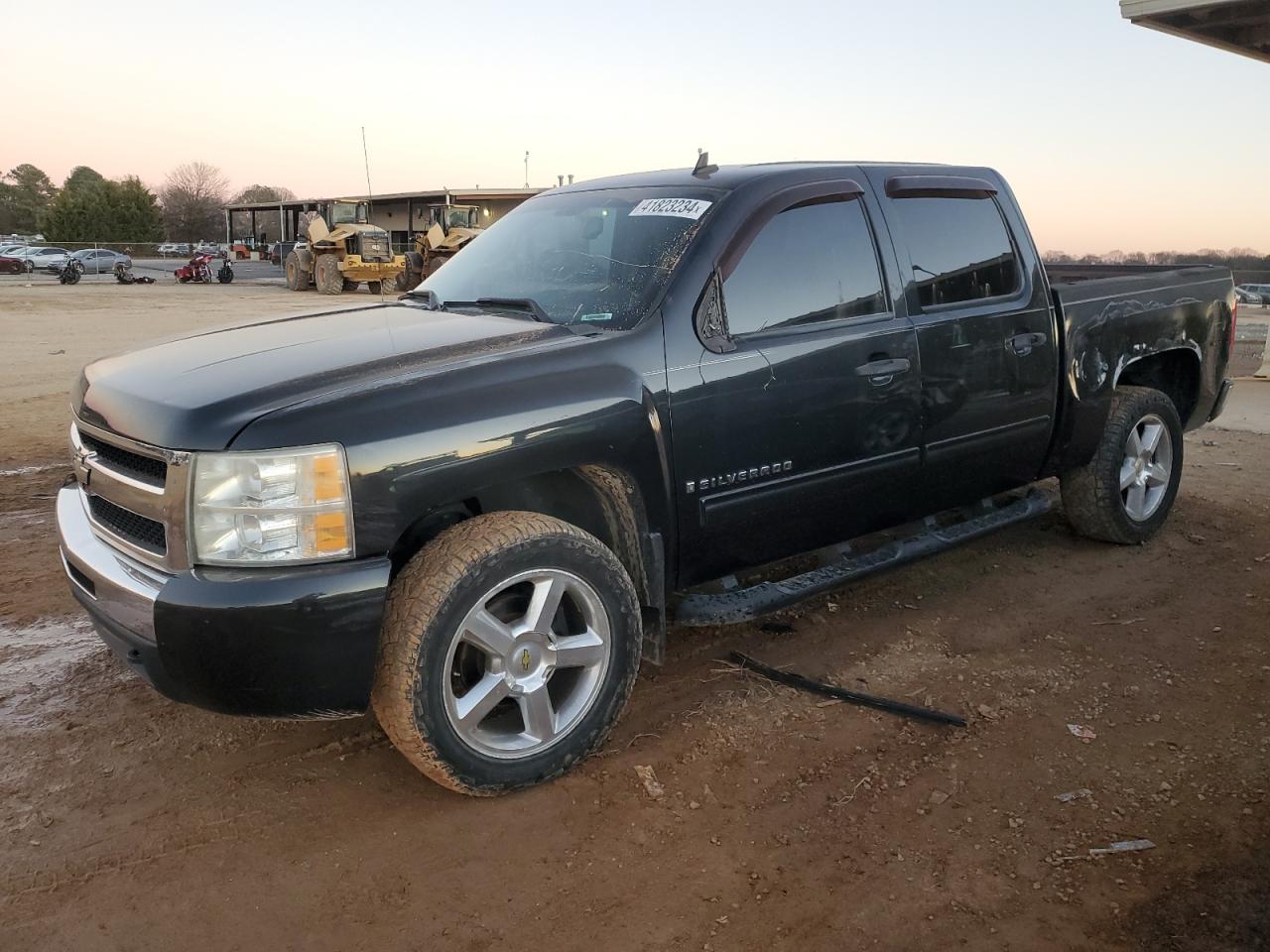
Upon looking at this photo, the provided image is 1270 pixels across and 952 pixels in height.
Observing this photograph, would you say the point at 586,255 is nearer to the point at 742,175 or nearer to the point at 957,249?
the point at 742,175

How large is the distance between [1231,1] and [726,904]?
9.40m

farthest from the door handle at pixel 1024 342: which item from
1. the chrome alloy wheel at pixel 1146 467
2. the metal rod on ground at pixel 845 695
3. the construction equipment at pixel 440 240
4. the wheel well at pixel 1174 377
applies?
the construction equipment at pixel 440 240

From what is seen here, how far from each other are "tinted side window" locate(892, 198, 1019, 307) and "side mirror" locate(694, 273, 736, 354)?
3.42 feet

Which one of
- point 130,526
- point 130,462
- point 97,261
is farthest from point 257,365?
point 97,261

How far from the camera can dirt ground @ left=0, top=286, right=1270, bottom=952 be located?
7.89ft

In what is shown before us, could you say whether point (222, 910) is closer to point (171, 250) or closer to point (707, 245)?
point (707, 245)

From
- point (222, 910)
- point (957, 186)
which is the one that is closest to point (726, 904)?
point (222, 910)

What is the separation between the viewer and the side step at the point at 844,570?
11.2ft

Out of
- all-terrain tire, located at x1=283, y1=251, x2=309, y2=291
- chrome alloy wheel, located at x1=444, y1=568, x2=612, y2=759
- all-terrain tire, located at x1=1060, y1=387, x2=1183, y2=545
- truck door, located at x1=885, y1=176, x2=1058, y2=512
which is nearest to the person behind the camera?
chrome alloy wheel, located at x1=444, y1=568, x2=612, y2=759

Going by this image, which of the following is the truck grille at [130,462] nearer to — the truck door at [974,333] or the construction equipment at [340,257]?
the truck door at [974,333]

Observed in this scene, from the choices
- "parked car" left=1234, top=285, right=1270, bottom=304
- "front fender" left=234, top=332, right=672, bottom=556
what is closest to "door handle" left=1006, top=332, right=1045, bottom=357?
"front fender" left=234, top=332, right=672, bottom=556

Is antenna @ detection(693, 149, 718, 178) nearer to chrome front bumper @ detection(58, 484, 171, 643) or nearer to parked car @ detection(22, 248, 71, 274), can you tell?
chrome front bumper @ detection(58, 484, 171, 643)

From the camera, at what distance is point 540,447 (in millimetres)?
2869

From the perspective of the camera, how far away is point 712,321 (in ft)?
10.9
